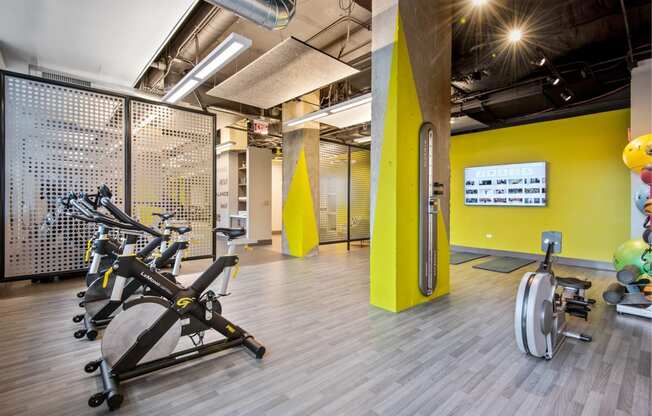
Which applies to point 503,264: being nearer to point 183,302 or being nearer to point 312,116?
point 312,116

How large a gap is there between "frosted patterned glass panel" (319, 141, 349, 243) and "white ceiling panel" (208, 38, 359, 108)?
2724 mm

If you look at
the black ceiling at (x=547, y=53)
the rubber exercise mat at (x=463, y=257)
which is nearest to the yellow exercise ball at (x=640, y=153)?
the black ceiling at (x=547, y=53)

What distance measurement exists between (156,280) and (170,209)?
3429 mm

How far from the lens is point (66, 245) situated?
459cm

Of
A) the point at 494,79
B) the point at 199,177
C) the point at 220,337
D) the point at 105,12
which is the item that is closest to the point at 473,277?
the point at 494,79

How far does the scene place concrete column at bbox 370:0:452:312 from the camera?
3537mm

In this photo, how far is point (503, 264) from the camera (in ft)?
20.6

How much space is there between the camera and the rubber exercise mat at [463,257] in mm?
6602

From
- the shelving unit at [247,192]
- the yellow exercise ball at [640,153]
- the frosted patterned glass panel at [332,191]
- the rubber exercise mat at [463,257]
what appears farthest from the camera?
the shelving unit at [247,192]

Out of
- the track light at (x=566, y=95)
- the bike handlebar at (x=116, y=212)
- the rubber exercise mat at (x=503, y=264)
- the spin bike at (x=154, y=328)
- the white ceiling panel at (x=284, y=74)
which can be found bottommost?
the rubber exercise mat at (x=503, y=264)

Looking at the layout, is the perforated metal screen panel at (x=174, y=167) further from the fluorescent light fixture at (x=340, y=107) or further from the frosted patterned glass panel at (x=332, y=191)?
the frosted patterned glass panel at (x=332, y=191)

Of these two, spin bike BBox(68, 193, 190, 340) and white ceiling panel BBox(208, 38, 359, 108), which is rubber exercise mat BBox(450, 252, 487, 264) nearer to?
white ceiling panel BBox(208, 38, 359, 108)

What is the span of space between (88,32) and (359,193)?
6.64m

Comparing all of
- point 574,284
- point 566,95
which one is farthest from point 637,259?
point 566,95
